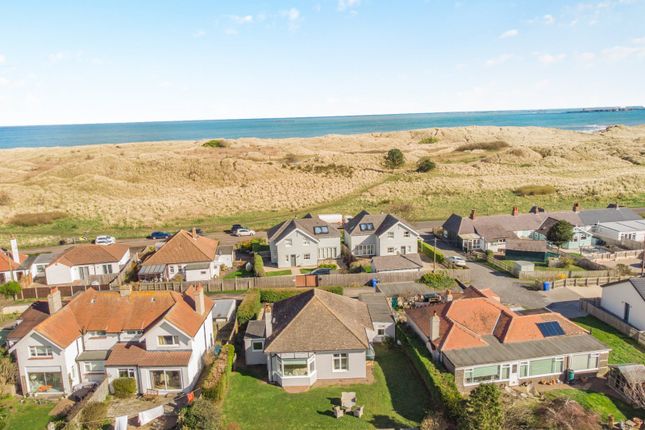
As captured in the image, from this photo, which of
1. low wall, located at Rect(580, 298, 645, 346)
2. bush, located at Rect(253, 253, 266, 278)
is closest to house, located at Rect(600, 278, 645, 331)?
low wall, located at Rect(580, 298, 645, 346)

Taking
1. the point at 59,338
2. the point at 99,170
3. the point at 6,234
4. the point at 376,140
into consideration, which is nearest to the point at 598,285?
the point at 59,338

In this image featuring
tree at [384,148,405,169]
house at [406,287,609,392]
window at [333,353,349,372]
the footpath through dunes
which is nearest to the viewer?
house at [406,287,609,392]

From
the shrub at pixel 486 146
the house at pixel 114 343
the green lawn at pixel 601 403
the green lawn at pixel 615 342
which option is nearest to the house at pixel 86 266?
the house at pixel 114 343

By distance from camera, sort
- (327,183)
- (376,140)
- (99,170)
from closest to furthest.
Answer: (327,183), (99,170), (376,140)

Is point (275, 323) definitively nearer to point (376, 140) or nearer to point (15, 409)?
point (15, 409)

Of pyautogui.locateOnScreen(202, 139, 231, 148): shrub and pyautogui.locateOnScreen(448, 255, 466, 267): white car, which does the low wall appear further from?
pyautogui.locateOnScreen(202, 139, 231, 148): shrub

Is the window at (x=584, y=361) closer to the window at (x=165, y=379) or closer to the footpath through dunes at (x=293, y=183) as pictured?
the window at (x=165, y=379)

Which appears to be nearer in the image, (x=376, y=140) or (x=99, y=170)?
(x=99, y=170)
